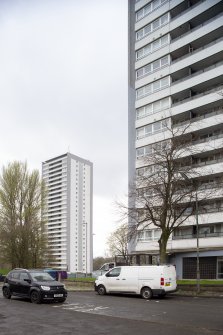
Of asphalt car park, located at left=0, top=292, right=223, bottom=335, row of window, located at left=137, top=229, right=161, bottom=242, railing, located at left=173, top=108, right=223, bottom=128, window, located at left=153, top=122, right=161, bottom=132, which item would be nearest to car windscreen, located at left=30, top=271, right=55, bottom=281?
asphalt car park, located at left=0, top=292, right=223, bottom=335

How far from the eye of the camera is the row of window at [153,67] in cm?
5647

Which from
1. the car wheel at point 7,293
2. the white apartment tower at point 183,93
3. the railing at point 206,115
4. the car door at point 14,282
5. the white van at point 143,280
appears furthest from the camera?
the railing at point 206,115

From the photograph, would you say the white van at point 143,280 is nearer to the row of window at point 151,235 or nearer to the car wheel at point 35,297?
the car wheel at point 35,297

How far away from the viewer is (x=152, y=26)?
59.2 meters

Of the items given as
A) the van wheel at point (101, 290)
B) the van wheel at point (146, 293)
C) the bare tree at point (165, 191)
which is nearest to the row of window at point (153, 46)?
the bare tree at point (165, 191)

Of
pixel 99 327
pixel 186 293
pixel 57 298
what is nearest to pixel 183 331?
pixel 99 327

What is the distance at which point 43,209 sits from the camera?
55281mm

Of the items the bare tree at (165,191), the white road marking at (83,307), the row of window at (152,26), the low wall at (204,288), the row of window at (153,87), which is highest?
the row of window at (152,26)

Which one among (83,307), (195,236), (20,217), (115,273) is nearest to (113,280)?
(115,273)

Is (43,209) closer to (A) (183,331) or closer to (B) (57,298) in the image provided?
(B) (57,298)

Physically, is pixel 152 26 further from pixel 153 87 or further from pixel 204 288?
pixel 204 288

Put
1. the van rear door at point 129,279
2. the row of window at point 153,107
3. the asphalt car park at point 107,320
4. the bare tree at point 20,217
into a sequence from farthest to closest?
the row of window at point 153,107, the bare tree at point 20,217, the van rear door at point 129,279, the asphalt car park at point 107,320

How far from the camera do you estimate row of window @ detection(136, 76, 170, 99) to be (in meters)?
56.1

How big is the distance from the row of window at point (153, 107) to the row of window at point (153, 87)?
170cm
